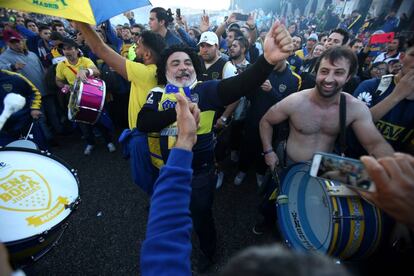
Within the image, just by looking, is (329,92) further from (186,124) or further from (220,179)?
(220,179)

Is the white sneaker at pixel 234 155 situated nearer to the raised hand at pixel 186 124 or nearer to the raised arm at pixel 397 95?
the raised arm at pixel 397 95

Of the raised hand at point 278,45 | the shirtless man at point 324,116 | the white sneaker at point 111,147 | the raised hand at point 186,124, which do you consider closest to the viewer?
the raised hand at point 186,124

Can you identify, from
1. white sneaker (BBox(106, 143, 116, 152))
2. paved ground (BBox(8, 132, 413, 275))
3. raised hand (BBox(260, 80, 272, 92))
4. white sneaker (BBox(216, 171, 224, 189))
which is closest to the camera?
paved ground (BBox(8, 132, 413, 275))

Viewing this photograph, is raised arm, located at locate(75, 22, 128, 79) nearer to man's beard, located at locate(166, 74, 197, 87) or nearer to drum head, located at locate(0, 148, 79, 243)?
man's beard, located at locate(166, 74, 197, 87)

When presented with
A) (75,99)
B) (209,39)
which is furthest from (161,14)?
(75,99)

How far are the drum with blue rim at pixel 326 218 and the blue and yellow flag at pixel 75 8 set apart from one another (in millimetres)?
2117

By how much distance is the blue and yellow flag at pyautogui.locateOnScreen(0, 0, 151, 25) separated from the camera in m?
1.89

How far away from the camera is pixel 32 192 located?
1.82m

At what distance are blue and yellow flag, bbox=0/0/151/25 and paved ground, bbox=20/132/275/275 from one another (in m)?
2.00

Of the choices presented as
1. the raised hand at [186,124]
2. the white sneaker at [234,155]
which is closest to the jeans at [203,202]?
the raised hand at [186,124]

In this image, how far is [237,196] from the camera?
396cm

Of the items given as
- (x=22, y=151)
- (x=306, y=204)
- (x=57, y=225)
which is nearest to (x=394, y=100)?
(x=306, y=204)

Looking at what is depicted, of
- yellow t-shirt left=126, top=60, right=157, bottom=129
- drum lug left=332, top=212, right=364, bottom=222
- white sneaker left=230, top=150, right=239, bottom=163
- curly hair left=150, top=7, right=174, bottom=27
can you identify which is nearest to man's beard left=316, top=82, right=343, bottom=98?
drum lug left=332, top=212, right=364, bottom=222

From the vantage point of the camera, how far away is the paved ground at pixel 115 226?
9.25 feet
